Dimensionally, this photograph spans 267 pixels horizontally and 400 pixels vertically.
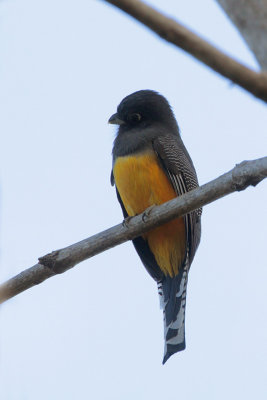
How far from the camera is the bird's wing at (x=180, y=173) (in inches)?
238

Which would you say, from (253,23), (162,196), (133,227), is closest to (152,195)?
(162,196)

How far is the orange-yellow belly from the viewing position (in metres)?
5.94

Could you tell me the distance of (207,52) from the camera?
1.95 m

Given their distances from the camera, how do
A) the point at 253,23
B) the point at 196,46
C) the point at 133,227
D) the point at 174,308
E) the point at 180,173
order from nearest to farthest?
the point at 196,46 < the point at 253,23 < the point at 133,227 < the point at 174,308 < the point at 180,173

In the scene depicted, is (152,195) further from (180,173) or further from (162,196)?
(180,173)

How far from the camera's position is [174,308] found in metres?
5.90

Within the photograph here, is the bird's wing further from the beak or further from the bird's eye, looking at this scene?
the beak

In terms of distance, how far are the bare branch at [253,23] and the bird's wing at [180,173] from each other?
3640 mm

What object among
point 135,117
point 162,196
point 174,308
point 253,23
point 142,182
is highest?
point 135,117

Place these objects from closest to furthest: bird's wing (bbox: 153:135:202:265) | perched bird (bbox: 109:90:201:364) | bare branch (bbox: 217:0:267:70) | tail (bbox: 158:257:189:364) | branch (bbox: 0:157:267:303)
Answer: bare branch (bbox: 217:0:267:70) → branch (bbox: 0:157:267:303) → tail (bbox: 158:257:189:364) → perched bird (bbox: 109:90:201:364) → bird's wing (bbox: 153:135:202:265)

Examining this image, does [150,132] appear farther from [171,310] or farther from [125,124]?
[171,310]

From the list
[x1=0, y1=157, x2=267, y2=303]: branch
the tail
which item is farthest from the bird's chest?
[x1=0, y1=157, x2=267, y2=303]: branch

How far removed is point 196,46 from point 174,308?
4.19 meters

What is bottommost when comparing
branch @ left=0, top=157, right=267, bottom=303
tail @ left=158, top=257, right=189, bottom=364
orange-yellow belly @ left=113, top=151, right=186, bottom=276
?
tail @ left=158, top=257, right=189, bottom=364
